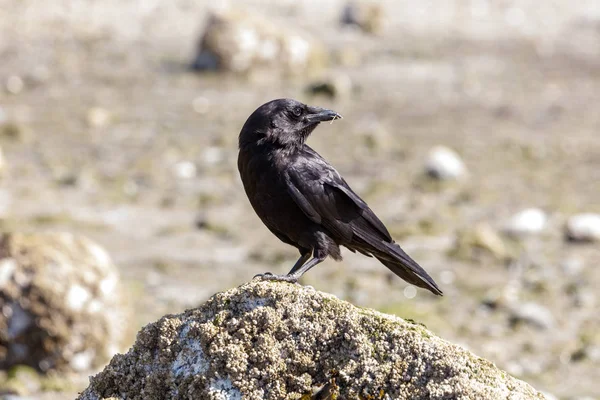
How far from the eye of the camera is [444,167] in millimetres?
15125

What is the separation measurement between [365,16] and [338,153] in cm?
867

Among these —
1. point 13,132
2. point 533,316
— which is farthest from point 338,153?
point 533,316

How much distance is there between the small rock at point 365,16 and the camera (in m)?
23.8

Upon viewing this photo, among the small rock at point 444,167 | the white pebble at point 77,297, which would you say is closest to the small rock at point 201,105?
the small rock at point 444,167

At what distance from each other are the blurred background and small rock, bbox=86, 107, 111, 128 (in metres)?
0.04

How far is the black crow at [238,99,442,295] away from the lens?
17.3 feet

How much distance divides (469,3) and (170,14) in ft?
25.5

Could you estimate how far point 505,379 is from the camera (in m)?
4.17

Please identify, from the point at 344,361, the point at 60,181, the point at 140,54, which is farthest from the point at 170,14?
the point at 344,361

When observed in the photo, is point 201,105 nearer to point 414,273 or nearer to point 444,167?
point 444,167

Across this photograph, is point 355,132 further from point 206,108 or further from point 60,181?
point 60,181

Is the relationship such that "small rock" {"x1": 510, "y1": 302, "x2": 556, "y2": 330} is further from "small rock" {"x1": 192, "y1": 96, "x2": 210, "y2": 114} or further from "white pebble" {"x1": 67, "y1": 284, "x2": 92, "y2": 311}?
"small rock" {"x1": 192, "y1": 96, "x2": 210, "y2": 114}

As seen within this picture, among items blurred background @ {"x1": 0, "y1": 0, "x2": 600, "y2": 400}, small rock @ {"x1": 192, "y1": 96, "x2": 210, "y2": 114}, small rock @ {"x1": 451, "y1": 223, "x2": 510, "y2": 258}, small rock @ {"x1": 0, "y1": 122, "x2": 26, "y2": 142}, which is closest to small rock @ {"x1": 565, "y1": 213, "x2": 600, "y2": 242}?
blurred background @ {"x1": 0, "y1": 0, "x2": 600, "y2": 400}

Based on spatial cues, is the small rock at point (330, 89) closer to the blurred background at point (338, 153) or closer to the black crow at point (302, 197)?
the blurred background at point (338, 153)
